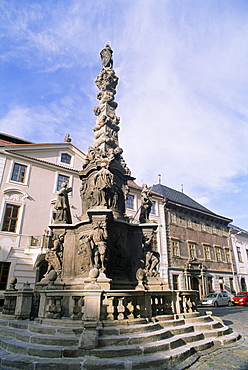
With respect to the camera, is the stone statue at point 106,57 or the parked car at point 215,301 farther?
the parked car at point 215,301

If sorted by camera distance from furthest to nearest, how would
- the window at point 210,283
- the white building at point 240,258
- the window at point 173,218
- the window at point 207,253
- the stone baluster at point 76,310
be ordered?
the white building at point 240,258, the window at point 207,253, the window at point 210,283, the window at point 173,218, the stone baluster at point 76,310

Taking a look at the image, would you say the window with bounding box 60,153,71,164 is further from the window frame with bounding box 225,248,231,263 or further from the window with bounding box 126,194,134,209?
the window frame with bounding box 225,248,231,263

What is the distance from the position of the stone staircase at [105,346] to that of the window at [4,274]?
11.0m

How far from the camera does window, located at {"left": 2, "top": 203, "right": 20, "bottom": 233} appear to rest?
17.3 meters

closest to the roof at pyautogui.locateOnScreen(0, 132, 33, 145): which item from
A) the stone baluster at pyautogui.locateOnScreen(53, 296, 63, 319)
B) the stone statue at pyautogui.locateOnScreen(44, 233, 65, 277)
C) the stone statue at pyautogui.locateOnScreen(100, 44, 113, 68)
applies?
the stone statue at pyautogui.locateOnScreen(100, 44, 113, 68)

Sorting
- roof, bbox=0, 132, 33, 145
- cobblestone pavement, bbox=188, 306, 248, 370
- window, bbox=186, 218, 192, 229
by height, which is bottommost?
cobblestone pavement, bbox=188, 306, 248, 370

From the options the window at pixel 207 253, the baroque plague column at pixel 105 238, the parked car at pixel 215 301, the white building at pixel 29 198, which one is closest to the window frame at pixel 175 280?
the parked car at pixel 215 301

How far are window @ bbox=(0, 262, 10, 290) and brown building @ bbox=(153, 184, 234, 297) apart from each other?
47.5 feet

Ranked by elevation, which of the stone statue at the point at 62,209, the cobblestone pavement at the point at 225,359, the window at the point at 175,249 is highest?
the window at the point at 175,249

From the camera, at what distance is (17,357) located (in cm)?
448

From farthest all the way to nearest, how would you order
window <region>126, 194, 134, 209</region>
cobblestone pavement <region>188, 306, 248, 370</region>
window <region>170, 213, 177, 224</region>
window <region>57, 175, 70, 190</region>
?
window <region>170, 213, 177, 224</region> → window <region>126, 194, 134, 209</region> → window <region>57, 175, 70, 190</region> → cobblestone pavement <region>188, 306, 248, 370</region>

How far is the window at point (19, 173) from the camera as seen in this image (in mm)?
18750

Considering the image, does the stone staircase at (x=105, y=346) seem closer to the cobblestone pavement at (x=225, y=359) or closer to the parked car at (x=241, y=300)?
the cobblestone pavement at (x=225, y=359)

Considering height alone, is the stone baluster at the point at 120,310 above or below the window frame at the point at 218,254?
below
